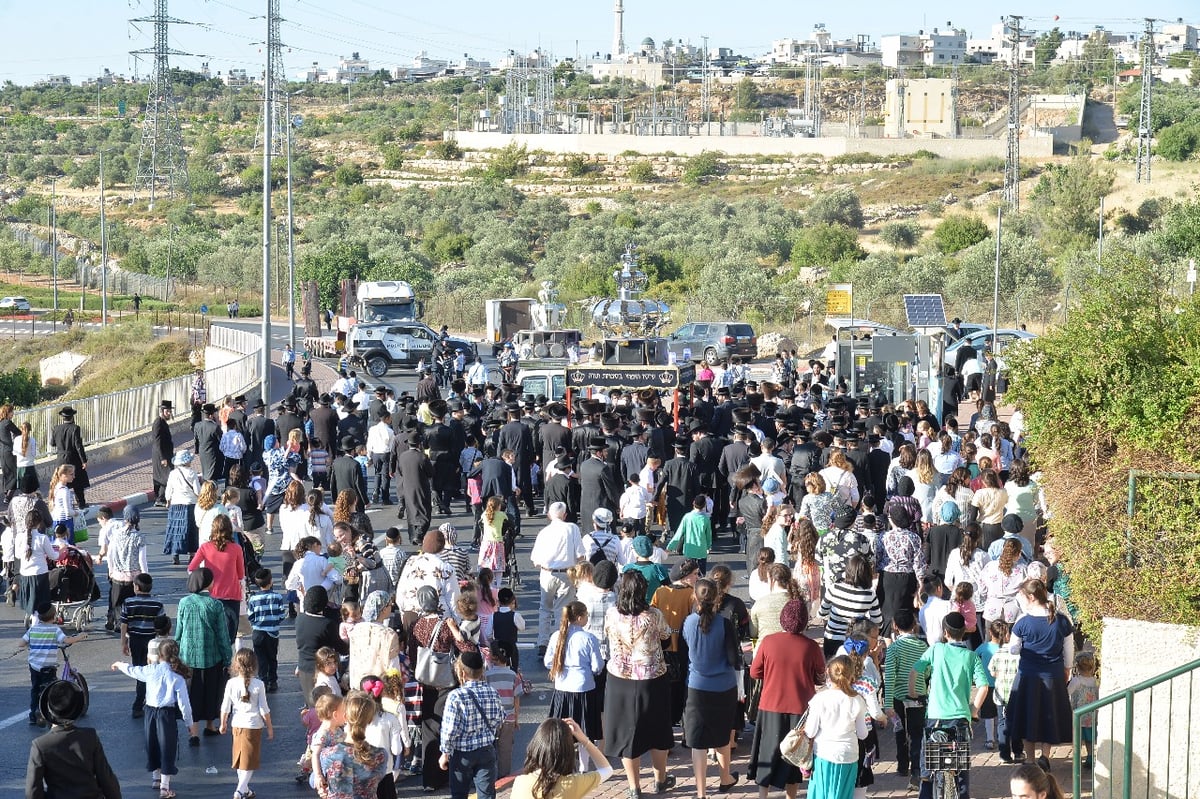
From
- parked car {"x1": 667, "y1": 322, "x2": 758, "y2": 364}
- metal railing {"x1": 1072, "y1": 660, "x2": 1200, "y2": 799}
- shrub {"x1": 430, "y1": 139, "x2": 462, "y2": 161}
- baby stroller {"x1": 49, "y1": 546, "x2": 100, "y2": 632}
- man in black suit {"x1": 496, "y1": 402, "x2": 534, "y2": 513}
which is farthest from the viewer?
shrub {"x1": 430, "y1": 139, "x2": 462, "y2": 161}

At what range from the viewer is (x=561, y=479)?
1580 centimetres

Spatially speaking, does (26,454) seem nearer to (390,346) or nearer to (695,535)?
(695,535)

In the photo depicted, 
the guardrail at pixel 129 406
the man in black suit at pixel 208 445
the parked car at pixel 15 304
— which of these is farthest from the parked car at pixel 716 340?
the parked car at pixel 15 304

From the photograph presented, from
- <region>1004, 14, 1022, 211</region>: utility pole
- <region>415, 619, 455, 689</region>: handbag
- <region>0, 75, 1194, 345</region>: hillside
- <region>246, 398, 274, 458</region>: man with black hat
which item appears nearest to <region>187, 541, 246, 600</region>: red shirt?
<region>415, 619, 455, 689</region>: handbag

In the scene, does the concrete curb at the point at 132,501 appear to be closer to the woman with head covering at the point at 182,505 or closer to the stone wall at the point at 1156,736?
the woman with head covering at the point at 182,505

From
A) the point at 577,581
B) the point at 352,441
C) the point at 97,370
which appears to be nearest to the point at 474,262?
the point at 97,370

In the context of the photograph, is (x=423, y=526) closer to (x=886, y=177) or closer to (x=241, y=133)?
(x=886, y=177)

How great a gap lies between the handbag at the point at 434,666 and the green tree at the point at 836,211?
248 ft

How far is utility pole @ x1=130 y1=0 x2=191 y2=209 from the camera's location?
9544 centimetres

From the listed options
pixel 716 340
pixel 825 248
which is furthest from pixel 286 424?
pixel 825 248

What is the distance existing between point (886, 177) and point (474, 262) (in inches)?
1461

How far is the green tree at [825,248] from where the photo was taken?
233 ft

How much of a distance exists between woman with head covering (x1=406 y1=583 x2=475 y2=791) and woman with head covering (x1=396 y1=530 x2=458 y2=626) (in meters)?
1.02

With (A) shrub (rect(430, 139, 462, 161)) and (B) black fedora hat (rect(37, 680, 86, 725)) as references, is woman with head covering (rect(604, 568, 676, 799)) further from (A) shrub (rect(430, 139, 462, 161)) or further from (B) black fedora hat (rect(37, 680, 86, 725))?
(A) shrub (rect(430, 139, 462, 161))
